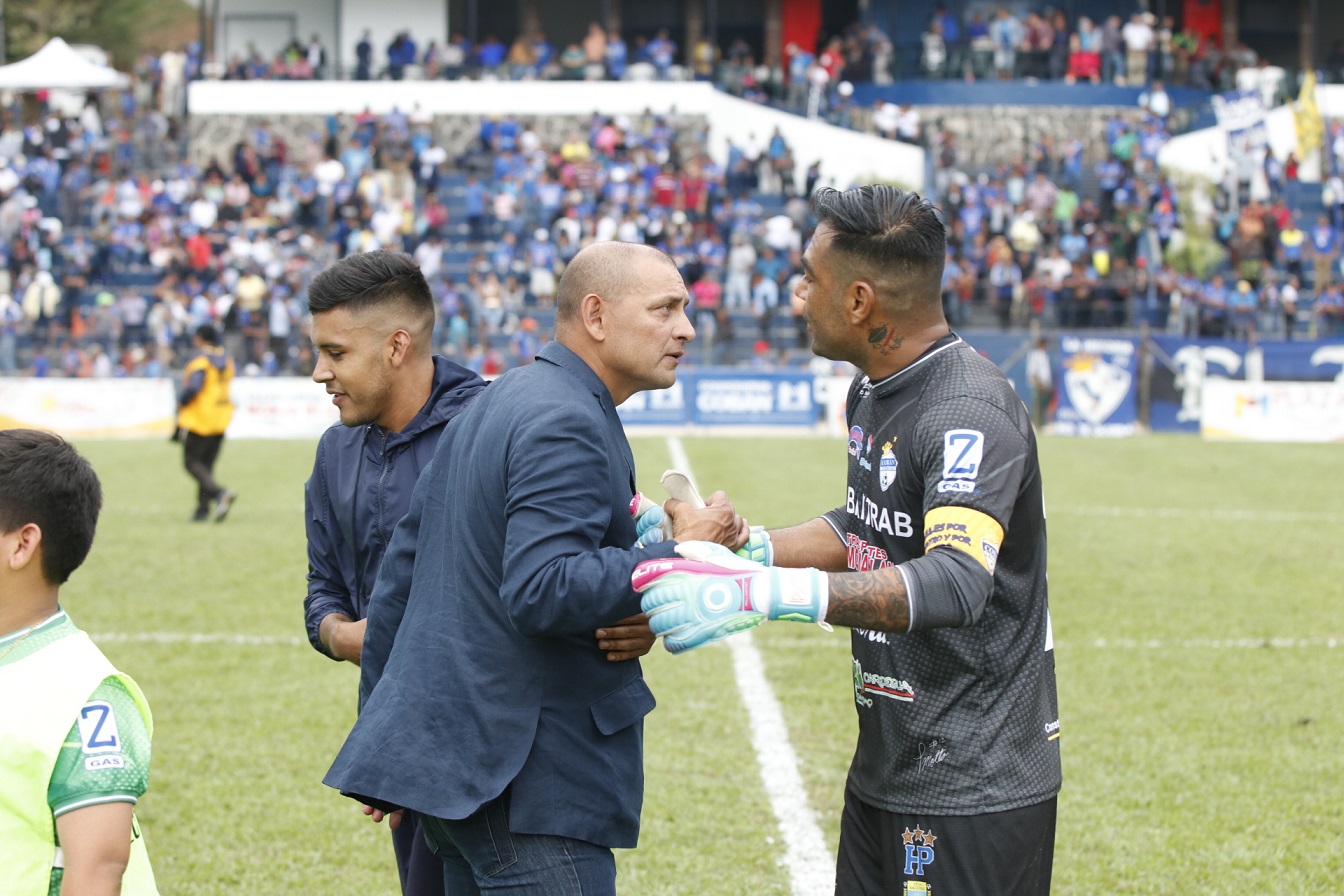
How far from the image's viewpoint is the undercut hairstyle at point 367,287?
3.78m

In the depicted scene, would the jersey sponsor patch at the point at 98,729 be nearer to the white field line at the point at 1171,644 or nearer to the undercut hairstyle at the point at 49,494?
the undercut hairstyle at the point at 49,494

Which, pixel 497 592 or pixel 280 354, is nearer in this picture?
pixel 497 592

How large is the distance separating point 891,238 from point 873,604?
86 centimetres

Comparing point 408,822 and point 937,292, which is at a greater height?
point 937,292

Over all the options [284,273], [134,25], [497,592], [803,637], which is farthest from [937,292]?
[134,25]

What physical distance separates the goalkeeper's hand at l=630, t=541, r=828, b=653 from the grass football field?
8.92 feet

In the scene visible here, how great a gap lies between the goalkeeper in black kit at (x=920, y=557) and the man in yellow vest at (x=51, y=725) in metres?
1.17

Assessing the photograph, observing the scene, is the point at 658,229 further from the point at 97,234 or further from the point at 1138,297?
the point at 97,234

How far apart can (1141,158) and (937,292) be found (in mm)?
34695

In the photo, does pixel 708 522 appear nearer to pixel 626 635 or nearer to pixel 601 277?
pixel 626 635

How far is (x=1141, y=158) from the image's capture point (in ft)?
116

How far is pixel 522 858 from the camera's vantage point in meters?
2.82

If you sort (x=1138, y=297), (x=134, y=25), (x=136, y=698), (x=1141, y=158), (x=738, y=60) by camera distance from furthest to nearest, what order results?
(x=134, y=25)
(x=738, y=60)
(x=1141, y=158)
(x=1138, y=297)
(x=136, y=698)

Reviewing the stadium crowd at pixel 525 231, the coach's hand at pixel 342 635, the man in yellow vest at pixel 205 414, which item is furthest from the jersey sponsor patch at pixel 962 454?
the stadium crowd at pixel 525 231
